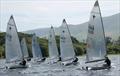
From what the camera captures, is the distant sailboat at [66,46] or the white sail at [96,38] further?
the distant sailboat at [66,46]

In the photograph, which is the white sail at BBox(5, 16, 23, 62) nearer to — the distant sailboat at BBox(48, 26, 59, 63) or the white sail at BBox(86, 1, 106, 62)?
the white sail at BBox(86, 1, 106, 62)

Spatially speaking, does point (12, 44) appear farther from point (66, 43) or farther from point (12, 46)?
point (66, 43)

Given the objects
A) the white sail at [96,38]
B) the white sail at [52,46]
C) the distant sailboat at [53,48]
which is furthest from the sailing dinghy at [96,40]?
the white sail at [52,46]

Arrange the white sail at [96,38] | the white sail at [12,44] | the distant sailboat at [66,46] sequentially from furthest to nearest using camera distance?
the distant sailboat at [66,46], the white sail at [12,44], the white sail at [96,38]

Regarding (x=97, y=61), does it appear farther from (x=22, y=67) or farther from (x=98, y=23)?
(x=22, y=67)

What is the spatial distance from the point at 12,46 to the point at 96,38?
59.5ft

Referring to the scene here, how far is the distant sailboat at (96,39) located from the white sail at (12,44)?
1601cm

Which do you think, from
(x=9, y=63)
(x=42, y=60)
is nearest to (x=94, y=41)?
(x=9, y=63)

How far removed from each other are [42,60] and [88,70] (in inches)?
1739

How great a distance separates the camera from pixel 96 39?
57938 millimetres

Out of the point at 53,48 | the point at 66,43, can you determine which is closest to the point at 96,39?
the point at 66,43

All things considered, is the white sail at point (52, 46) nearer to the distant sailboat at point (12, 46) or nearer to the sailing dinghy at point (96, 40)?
the distant sailboat at point (12, 46)

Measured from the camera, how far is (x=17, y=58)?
6906 centimetres

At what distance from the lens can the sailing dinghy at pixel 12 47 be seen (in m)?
68.1
